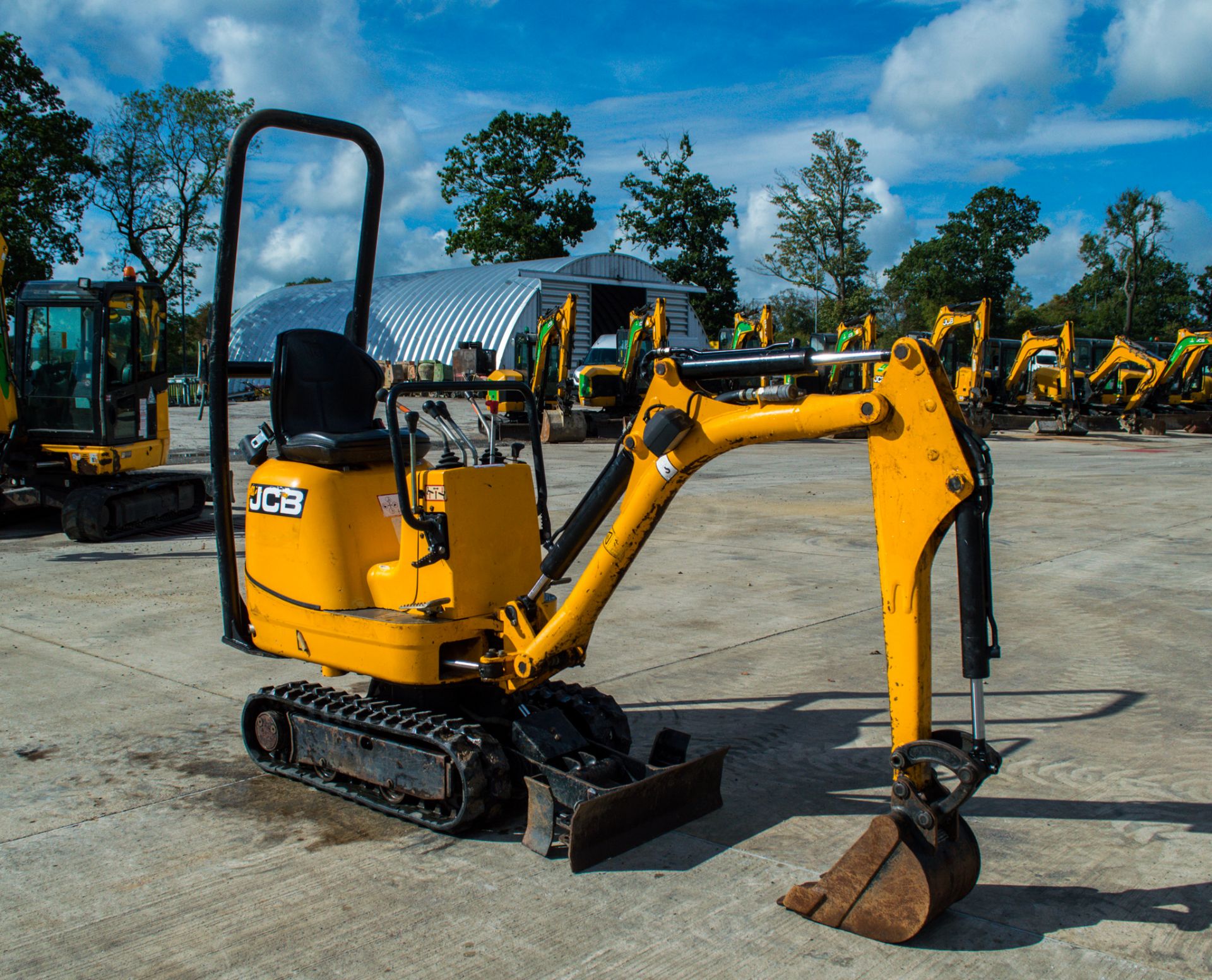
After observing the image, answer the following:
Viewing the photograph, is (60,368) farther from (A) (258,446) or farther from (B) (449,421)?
(B) (449,421)

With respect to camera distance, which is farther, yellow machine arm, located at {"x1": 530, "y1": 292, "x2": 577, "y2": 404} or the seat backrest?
yellow machine arm, located at {"x1": 530, "y1": 292, "x2": 577, "y2": 404}

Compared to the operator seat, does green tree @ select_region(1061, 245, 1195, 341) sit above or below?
above

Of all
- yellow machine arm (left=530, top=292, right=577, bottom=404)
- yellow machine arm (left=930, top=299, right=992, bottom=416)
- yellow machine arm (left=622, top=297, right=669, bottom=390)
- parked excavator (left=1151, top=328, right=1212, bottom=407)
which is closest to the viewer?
yellow machine arm (left=622, top=297, right=669, bottom=390)

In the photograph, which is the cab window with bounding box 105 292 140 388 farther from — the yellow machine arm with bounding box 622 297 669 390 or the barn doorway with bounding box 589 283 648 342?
the barn doorway with bounding box 589 283 648 342

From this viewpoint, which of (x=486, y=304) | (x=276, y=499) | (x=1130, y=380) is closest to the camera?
(x=276, y=499)

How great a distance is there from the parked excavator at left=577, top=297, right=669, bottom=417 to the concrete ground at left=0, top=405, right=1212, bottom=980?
1799 centimetres

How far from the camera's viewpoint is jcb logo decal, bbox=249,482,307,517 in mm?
4340

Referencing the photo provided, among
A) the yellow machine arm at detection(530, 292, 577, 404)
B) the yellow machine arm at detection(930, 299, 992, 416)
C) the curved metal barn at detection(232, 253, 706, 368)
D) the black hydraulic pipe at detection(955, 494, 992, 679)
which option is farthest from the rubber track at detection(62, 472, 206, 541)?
the curved metal barn at detection(232, 253, 706, 368)

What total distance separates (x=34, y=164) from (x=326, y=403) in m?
37.8

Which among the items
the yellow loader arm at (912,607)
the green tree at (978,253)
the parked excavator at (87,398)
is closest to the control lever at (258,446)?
the yellow loader arm at (912,607)

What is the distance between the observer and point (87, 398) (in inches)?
466

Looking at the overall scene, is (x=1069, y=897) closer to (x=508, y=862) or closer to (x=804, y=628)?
(x=508, y=862)

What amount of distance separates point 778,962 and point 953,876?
0.60 metres

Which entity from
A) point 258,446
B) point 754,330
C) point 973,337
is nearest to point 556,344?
→ point 754,330
